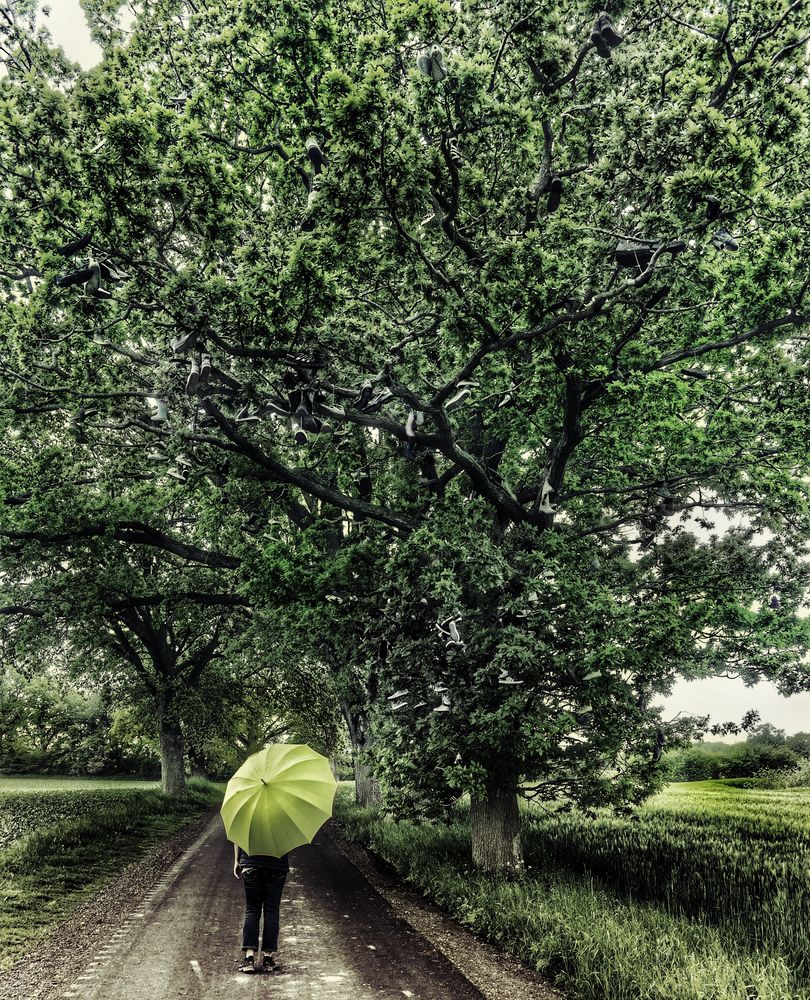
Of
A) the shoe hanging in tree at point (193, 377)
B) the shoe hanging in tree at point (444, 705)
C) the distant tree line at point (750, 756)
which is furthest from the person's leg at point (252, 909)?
the distant tree line at point (750, 756)

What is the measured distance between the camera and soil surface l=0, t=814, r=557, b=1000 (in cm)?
567

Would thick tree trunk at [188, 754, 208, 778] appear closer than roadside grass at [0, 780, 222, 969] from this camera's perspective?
No

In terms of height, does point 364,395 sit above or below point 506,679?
above

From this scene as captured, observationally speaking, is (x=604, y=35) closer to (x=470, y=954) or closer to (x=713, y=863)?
(x=470, y=954)

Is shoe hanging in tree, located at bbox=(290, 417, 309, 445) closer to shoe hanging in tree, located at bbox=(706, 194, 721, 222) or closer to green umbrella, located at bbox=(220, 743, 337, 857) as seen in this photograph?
green umbrella, located at bbox=(220, 743, 337, 857)

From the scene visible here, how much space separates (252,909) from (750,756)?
35255 mm

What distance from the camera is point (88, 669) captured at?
23.6 meters

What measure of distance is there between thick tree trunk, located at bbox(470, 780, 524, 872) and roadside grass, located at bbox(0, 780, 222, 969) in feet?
20.6

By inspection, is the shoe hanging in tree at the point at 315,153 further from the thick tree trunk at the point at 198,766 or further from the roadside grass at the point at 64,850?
the thick tree trunk at the point at 198,766

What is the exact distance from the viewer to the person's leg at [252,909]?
592 cm

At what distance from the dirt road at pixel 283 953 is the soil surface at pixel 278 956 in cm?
1

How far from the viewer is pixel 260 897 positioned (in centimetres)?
598

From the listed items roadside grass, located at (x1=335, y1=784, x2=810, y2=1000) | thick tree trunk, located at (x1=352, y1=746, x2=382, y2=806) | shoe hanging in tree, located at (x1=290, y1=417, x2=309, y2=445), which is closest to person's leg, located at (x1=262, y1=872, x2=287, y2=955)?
roadside grass, located at (x1=335, y1=784, x2=810, y2=1000)

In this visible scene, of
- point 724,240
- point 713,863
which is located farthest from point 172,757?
point 724,240
